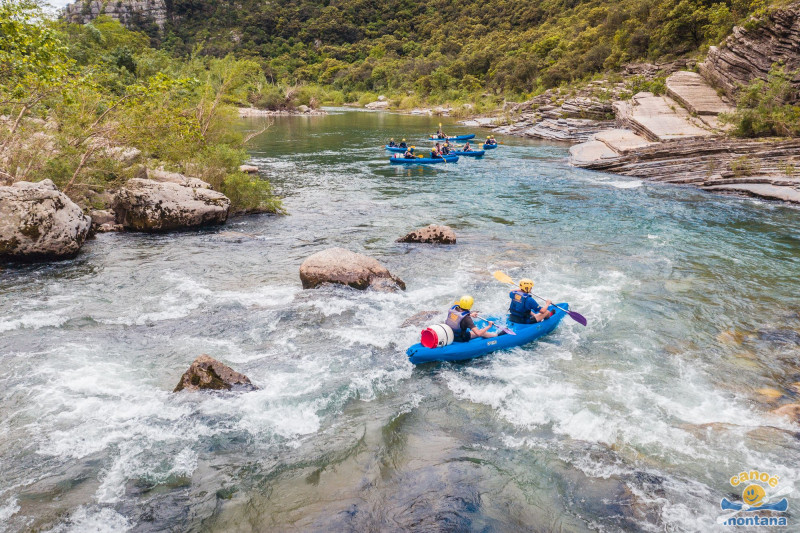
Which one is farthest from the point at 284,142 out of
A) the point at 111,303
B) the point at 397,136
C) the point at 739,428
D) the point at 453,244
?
the point at 739,428

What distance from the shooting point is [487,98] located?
66188 millimetres

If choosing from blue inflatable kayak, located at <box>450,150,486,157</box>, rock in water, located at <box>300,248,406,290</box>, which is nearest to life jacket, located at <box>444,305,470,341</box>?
rock in water, located at <box>300,248,406,290</box>

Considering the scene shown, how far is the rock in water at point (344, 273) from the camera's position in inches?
440

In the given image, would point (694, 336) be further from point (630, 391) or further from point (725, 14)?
point (725, 14)

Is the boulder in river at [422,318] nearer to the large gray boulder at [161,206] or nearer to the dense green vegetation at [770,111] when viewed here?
the large gray boulder at [161,206]

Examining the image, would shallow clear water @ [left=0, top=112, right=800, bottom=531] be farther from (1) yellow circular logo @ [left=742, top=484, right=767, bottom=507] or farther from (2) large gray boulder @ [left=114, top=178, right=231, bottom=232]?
(2) large gray boulder @ [left=114, top=178, right=231, bottom=232]

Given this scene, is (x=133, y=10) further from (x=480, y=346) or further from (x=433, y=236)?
(x=480, y=346)

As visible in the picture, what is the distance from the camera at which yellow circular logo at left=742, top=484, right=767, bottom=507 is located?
17.8 feet

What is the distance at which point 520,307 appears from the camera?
926cm

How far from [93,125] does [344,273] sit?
10.5 m

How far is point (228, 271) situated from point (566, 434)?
352 inches

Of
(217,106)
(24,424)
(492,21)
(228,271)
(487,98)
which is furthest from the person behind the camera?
(492,21)

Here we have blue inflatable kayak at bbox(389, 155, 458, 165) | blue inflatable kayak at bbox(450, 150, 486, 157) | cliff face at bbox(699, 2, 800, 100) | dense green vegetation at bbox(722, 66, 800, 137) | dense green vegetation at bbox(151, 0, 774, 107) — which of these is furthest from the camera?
dense green vegetation at bbox(151, 0, 774, 107)

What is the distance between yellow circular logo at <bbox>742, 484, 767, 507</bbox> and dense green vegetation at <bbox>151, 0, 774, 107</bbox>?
96.7ft
